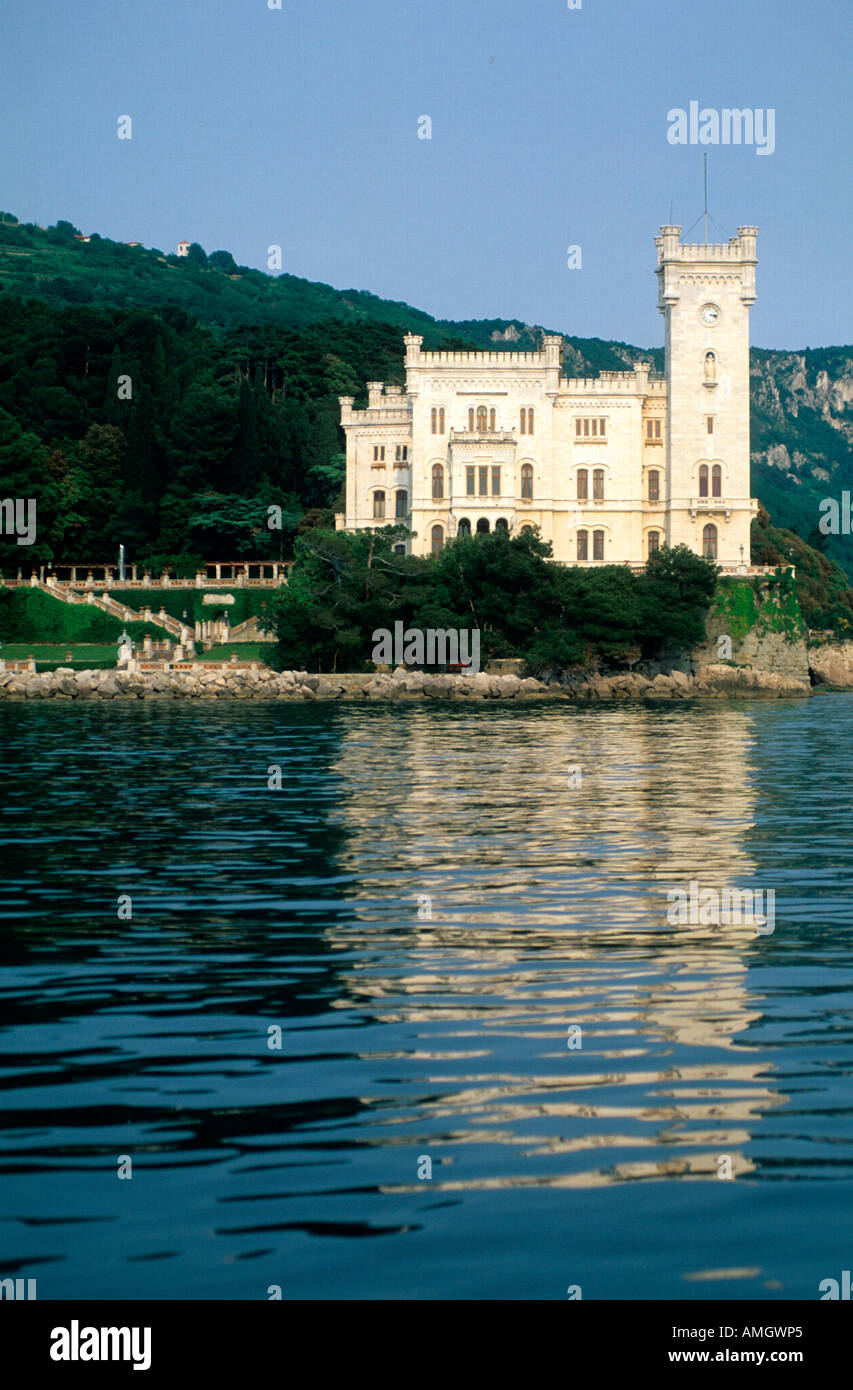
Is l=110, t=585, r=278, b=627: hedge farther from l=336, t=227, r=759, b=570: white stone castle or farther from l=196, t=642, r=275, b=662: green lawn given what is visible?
l=336, t=227, r=759, b=570: white stone castle

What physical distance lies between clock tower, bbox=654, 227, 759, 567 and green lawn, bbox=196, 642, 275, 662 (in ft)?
61.2

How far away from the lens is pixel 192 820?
2088 centimetres

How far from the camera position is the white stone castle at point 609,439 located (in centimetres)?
6869

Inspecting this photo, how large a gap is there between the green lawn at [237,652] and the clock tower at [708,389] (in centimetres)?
1866

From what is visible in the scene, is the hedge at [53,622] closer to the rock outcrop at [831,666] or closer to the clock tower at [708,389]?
the clock tower at [708,389]

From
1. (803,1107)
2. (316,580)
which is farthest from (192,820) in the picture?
(316,580)

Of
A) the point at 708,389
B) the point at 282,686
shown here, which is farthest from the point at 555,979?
the point at 708,389

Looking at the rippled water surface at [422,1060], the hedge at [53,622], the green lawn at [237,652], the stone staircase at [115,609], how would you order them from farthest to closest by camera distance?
the stone staircase at [115,609] → the hedge at [53,622] → the green lawn at [237,652] → the rippled water surface at [422,1060]

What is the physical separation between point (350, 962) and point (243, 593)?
6220 centimetres

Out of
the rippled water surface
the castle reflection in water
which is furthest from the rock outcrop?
the rippled water surface

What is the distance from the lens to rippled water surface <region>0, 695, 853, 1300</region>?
252 inches

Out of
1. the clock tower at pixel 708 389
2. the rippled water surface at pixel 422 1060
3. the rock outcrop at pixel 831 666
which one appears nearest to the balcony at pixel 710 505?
the clock tower at pixel 708 389

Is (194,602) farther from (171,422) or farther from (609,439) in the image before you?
(609,439)

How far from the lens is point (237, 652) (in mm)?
67375
